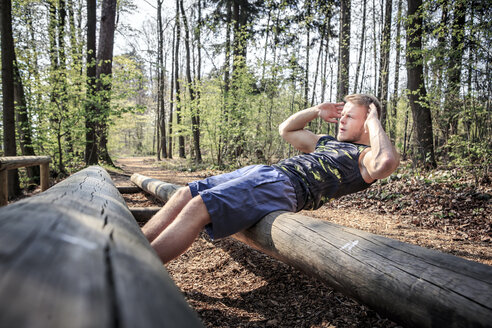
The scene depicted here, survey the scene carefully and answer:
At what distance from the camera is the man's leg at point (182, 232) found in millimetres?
1582

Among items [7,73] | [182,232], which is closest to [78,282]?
[182,232]

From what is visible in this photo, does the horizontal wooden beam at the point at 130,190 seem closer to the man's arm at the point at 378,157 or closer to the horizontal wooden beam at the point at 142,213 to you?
the horizontal wooden beam at the point at 142,213

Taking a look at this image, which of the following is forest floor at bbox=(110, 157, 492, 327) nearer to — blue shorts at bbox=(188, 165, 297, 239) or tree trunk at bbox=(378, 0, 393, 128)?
blue shorts at bbox=(188, 165, 297, 239)

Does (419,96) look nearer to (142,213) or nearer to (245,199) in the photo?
(245,199)

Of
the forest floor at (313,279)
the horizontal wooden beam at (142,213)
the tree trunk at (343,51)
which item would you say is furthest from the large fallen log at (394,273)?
the tree trunk at (343,51)

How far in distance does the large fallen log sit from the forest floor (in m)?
0.46

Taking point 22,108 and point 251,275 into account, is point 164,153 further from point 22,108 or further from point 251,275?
point 251,275

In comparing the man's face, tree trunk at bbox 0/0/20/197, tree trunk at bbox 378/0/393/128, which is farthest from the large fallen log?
tree trunk at bbox 378/0/393/128

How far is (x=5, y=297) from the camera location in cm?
43

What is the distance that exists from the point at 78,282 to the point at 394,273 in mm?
1064

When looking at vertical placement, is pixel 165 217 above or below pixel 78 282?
below

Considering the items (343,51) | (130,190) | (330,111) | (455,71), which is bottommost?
(130,190)

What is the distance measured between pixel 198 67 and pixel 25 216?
20.4m

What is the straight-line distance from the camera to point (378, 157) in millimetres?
2078
